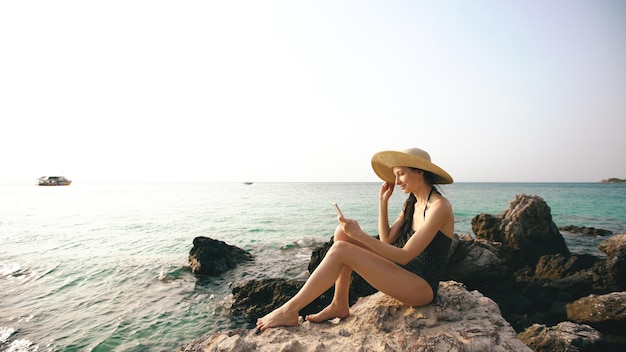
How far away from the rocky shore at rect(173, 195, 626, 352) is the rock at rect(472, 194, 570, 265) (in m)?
0.04

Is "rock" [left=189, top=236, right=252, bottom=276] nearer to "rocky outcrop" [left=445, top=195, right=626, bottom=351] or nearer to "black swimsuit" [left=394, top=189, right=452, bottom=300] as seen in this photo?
"rocky outcrop" [left=445, top=195, right=626, bottom=351]

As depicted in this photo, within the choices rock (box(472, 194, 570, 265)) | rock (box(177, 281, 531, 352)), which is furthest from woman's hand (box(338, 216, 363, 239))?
rock (box(472, 194, 570, 265))

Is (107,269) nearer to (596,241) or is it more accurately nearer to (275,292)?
(275,292)

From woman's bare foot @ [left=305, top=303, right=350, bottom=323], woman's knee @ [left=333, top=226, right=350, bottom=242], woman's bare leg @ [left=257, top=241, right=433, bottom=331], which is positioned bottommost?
woman's bare foot @ [left=305, top=303, right=350, bottom=323]

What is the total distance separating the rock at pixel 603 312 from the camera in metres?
5.66

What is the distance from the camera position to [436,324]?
3227 millimetres

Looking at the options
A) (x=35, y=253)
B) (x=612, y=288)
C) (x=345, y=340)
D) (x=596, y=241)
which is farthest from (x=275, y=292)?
(x=596, y=241)

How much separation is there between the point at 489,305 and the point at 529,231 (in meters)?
10.2

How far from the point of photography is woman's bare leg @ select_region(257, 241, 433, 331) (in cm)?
329

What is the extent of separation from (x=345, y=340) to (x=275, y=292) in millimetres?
4408

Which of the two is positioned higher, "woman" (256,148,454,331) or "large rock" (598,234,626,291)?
"woman" (256,148,454,331)

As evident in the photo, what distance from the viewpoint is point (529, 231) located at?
11.7m

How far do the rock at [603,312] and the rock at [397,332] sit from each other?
13.6ft

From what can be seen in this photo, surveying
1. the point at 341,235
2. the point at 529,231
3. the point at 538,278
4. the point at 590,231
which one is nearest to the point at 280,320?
the point at 341,235
